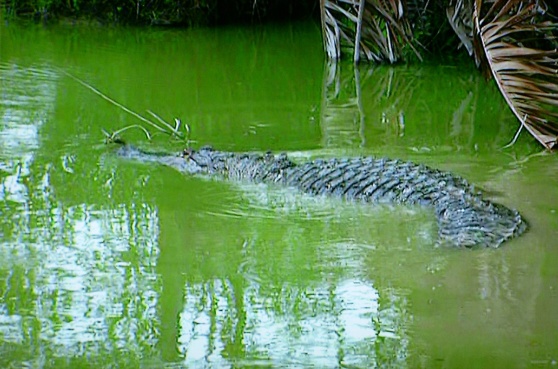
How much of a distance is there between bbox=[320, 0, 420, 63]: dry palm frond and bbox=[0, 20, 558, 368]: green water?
2.92 feet

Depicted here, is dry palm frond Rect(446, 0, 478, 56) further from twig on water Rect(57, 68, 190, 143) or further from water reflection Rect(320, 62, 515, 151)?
twig on water Rect(57, 68, 190, 143)

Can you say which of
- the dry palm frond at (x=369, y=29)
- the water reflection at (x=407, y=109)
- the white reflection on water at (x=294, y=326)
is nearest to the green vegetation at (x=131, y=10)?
the dry palm frond at (x=369, y=29)

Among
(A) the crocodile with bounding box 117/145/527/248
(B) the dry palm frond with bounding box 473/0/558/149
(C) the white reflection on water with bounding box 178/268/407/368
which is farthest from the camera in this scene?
(B) the dry palm frond with bounding box 473/0/558/149

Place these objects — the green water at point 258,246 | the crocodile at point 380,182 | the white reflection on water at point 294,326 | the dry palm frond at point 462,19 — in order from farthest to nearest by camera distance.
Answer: the dry palm frond at point 462,19
the crocodile at point 380,182
the green water at point 258,246
the white reflection on water at point 294,326

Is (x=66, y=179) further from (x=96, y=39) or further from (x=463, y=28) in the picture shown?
(x=96, y=39)

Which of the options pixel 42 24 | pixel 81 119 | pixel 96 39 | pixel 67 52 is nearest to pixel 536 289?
pixel 81 119

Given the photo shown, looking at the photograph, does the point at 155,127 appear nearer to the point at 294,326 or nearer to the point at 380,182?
the point at 380,182

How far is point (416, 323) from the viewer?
4.05 m

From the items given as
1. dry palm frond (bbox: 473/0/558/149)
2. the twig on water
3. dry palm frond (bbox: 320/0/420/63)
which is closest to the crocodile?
the twig on water

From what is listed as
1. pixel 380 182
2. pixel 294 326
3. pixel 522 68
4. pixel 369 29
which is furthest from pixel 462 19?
pixel 294 326

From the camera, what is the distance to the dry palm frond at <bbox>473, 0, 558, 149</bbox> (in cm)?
696

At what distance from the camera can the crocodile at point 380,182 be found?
200 inches

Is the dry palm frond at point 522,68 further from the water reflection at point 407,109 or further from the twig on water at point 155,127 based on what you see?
the twig on water at point 155,127

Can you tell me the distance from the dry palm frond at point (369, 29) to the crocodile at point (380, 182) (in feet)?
11.1
